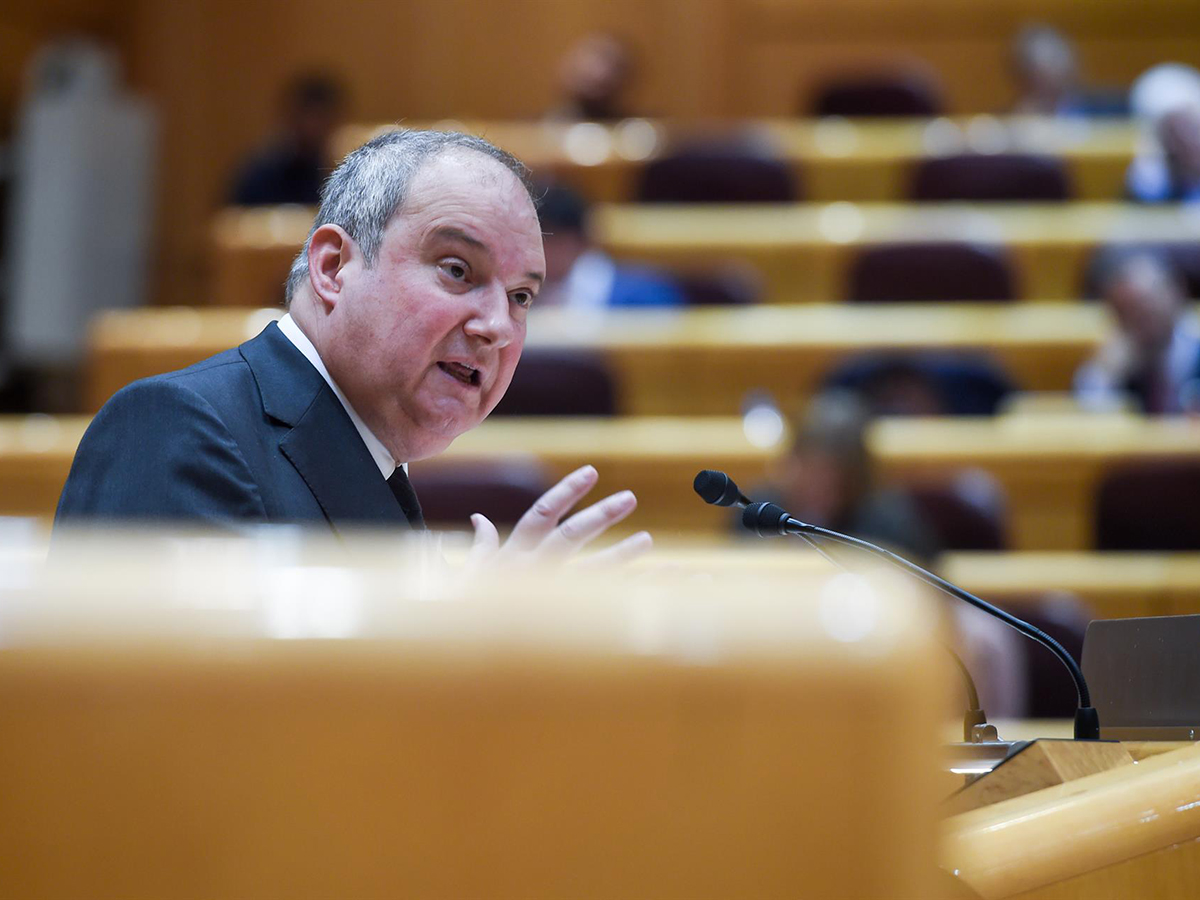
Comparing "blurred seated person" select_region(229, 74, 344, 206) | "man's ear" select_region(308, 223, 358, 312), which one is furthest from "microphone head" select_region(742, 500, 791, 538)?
"blurred seated person" select_region(229, 74, 344, 206)

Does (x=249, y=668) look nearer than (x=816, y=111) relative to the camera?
Yes

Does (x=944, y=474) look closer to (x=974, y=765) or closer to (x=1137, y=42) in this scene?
(x=974, y=765)

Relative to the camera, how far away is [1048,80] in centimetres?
308

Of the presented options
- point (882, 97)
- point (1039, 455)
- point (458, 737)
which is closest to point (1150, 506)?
point (1039, 455)

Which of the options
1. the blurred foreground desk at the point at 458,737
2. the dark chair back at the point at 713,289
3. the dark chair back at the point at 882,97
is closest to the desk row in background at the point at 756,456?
the dark chair back at the point at 713,289

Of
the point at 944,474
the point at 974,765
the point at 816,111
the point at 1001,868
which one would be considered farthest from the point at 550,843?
the point at 816,111

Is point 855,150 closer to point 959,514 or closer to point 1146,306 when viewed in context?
point 1146,306

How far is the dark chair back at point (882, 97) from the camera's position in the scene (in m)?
3.25

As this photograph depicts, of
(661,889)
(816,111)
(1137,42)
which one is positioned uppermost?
(1137,42)

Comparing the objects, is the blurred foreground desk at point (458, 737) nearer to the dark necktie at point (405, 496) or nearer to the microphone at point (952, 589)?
the microphone at point (952, 589)

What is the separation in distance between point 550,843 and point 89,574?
0.27ft

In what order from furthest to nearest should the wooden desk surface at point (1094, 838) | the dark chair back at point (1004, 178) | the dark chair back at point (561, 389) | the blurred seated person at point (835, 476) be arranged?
the dark chair back at point (1004, 178) < the dark chair back at point (561, 389) < the blurred seated person at point (835, 476) < the wooden desk surface at point (1094, 838)

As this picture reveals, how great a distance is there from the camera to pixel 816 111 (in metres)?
3.32

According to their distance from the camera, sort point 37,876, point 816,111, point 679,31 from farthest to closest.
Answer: point 679,31 → point 816,111 → point 37,876
